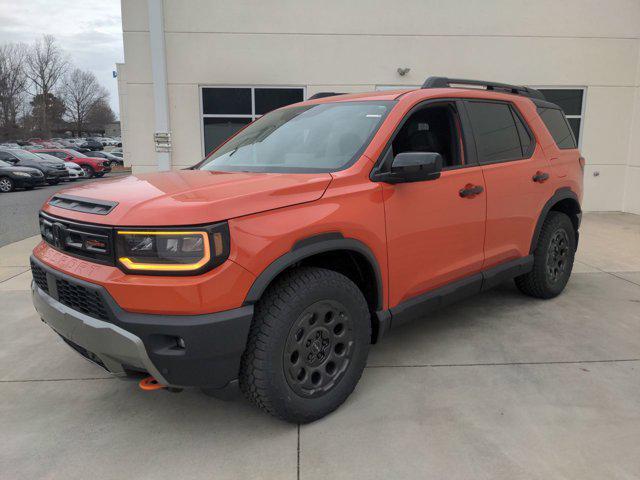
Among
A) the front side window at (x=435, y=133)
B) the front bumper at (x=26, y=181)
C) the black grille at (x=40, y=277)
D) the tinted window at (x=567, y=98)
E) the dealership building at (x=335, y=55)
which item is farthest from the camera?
the front bumper at (x=26, y=181)

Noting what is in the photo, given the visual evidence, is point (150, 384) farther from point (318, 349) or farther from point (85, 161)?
point (85, 161)

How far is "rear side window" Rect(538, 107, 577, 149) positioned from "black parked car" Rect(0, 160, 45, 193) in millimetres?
19048

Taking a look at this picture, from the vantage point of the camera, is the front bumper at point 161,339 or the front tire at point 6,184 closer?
the front bumper at point 161,339

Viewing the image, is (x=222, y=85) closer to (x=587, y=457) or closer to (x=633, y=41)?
(x=633, y=41)

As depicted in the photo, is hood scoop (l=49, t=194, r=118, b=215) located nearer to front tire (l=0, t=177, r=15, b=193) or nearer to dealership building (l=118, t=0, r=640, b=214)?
dealership building (l=118, t=0, r=640, b=214)

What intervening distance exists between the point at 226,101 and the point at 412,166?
27.4 feet

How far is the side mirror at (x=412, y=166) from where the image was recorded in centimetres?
295

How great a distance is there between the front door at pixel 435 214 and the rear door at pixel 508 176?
17 cm

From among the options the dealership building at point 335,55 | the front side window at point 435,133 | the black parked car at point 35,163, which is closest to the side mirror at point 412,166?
the front side window at point 435,133

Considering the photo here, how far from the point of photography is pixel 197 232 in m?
2.33

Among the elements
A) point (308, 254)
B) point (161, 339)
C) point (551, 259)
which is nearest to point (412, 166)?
point (308, 254)

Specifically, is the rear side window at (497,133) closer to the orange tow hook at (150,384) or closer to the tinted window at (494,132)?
the tinted window at (494,132)

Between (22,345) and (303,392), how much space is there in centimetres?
270

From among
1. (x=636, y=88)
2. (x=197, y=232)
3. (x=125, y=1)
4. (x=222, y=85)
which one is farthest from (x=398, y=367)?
(x=636, y=88)
